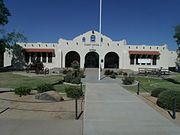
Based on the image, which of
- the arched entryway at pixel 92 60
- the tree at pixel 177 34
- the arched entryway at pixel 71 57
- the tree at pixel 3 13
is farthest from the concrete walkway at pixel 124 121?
the tree at pixel 177 34

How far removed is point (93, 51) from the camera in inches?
1984

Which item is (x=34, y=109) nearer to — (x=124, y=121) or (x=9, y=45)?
(x=124, y=121)

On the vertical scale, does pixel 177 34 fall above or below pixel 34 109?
above

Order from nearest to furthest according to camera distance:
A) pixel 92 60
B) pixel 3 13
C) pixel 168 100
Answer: pixel 168 100
pixel 3 13
pixel 92 60

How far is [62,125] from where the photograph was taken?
870 cm

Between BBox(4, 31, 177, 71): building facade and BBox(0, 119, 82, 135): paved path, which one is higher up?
BBox(4, 31, 177, 71): building facade

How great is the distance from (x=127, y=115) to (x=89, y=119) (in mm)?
1650

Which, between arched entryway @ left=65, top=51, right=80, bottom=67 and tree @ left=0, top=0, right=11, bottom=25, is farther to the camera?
arched entryway @ left=65, top=51, right=80, bottom=67

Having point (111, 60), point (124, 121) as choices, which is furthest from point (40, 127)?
point (111, 60)

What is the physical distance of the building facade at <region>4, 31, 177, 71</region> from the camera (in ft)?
163

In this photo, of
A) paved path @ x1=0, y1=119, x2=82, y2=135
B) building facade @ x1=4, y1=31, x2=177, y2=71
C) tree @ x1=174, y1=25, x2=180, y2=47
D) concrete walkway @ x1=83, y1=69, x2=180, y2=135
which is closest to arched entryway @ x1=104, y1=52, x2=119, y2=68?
building facade @ x1=4, y1=31, x2=177, y2=71

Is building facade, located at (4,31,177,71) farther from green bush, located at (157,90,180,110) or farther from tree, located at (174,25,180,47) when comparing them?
green bush, located at (157,90,180,110)

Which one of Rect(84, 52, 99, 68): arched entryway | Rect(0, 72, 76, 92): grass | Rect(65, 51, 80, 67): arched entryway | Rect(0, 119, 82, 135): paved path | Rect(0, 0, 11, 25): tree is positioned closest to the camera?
Rect(0, 119, 82, 135): paved path

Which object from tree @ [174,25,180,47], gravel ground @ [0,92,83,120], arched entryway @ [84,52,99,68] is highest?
tree @ [174,25,180,47]
